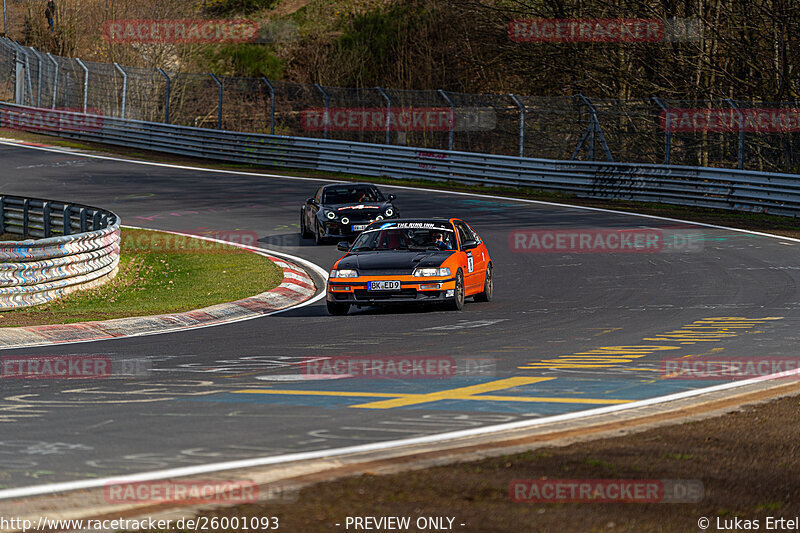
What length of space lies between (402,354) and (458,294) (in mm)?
4239

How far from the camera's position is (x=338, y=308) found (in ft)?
50.5

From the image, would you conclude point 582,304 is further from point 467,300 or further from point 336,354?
point 336,354

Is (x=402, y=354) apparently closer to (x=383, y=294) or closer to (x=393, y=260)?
(x=383, y=294)

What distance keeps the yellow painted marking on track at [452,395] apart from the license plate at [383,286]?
5747 millimetres

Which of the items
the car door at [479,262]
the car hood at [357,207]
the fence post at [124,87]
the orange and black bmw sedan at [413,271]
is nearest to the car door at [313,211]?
the car hood at [357,207]

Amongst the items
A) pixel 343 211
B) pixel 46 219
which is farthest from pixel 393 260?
pixel 46 219

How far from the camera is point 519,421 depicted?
7.68m

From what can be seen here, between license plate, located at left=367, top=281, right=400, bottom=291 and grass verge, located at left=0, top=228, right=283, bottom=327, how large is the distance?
270cm

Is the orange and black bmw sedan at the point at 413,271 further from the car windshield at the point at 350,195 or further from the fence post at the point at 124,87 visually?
the fence post at the point at 124,87

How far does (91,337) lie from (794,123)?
21645mm

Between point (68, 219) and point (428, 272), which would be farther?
point (68, 219)

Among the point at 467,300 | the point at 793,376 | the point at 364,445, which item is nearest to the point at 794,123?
the point at 467,300

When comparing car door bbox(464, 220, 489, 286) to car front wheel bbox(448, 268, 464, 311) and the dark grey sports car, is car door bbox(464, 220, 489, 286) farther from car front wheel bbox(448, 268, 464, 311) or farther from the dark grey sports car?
the dark grey sports car

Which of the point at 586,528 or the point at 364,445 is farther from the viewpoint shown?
the point at 364,445
